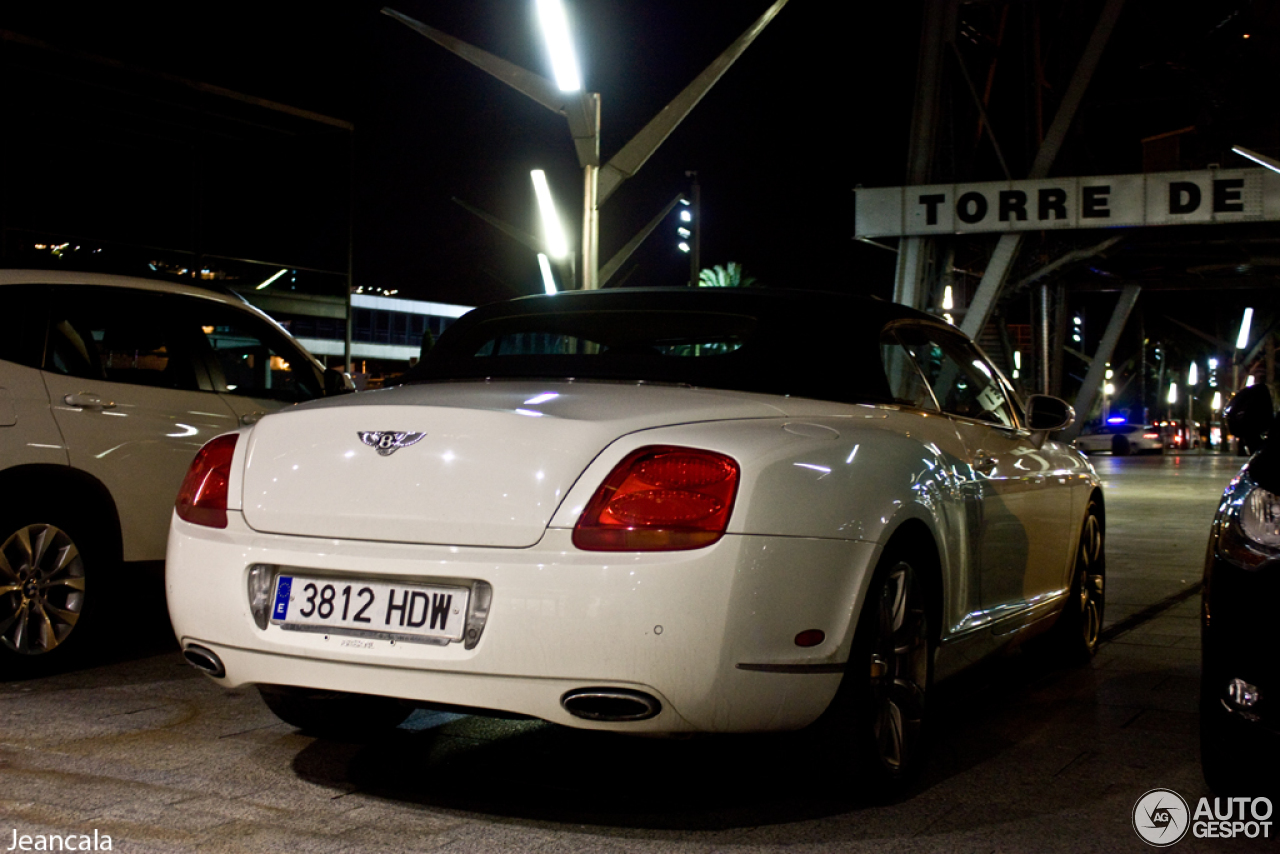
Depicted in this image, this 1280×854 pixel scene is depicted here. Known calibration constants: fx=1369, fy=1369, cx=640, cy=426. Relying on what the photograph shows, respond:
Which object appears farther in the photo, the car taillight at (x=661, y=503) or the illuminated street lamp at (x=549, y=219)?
the illuminated street lamp at (x=549, y=219)

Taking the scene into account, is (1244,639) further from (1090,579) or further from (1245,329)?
(1245,329)

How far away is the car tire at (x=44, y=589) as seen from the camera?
18.0 feet

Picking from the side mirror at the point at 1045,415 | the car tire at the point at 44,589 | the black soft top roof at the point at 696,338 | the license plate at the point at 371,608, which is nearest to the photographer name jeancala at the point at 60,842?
the license plate at the point at 371,608

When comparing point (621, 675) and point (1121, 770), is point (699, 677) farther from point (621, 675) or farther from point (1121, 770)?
point (1121, 770)

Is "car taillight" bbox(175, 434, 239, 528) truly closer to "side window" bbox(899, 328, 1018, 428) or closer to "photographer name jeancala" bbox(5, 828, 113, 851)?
"photographer name jeancala" bbox(5, 828, 113, 851)

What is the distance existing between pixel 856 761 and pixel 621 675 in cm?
85

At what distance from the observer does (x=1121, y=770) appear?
4312 millimetres

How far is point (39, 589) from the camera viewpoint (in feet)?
18.5

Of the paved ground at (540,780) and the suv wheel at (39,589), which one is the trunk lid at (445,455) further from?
the suv wheel at (39,589)

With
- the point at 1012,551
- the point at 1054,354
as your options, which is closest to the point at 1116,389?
the point at 1054,354

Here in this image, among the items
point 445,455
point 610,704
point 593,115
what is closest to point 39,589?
point 445,455

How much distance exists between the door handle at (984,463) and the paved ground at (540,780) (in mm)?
927

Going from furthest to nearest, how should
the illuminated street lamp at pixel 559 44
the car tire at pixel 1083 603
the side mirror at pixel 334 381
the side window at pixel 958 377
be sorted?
the illuminated street lamp at pixel 559 44 → the side mirror at pixel 334 381 → the car tire at pixel 1083 603 → the side window at pixel 958 377

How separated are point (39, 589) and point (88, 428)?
70 cm
